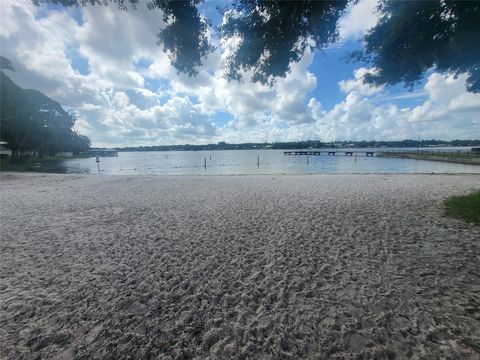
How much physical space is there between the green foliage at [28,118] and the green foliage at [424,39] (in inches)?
1731

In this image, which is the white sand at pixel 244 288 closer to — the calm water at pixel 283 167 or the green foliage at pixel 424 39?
the green foliage at pixel 424 39

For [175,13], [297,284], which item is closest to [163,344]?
[297,284]

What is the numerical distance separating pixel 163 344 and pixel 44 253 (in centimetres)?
434

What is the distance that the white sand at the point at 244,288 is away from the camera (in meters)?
2.49

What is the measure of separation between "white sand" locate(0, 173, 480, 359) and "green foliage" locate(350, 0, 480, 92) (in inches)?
171

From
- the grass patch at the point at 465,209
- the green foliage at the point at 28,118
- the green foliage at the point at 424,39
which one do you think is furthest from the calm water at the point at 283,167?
the green foliage at the point at 424,39

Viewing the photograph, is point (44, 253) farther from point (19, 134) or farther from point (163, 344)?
point (19, 134)

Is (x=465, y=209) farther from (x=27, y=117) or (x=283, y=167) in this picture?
(x=27, y=117)

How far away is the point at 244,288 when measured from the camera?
3561 millimetres

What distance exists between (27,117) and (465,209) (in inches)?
2066

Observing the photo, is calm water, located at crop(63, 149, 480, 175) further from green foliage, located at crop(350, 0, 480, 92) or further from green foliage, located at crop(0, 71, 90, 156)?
green foliage, located at crop(350, 0, 480, 92)

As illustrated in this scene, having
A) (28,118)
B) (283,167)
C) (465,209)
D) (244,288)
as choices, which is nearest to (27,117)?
(28,118)

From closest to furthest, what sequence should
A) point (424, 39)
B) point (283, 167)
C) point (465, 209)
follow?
point (424, 39)
point (465, 209)
point (283, 167)

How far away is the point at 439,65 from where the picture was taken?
244 inches
